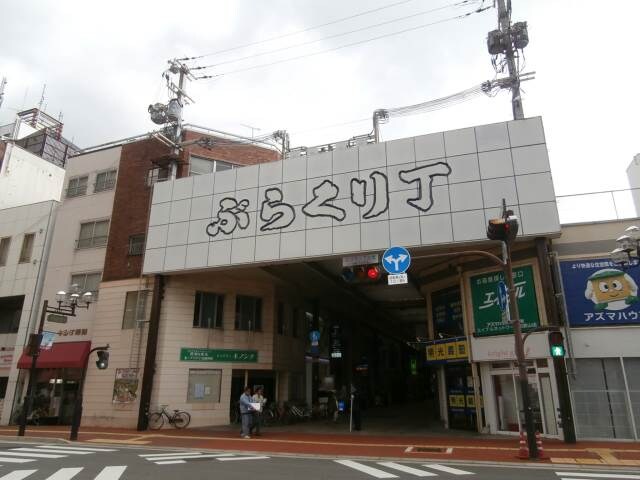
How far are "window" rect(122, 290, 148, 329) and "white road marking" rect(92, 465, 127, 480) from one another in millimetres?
13541

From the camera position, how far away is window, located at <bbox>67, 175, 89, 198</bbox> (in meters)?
29.5

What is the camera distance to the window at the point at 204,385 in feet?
78.2

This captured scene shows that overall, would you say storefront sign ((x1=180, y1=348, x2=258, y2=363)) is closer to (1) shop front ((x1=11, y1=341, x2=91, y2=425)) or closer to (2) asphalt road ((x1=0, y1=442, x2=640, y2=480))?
(1) shop front ((x1=11, y1=341, x2=91, y2=425))

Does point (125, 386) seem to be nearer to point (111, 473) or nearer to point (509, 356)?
point (111, 473)

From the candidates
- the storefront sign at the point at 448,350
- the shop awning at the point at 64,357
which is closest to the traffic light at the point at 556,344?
the storefront sign at the point at 448,350

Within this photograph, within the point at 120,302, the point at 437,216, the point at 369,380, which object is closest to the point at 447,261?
the point at 437,216

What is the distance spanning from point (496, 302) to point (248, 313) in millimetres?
13207

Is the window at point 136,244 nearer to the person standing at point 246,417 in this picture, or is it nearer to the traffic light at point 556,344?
the person standing at point 246,417

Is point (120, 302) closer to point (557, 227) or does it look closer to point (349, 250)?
point (349, 250)

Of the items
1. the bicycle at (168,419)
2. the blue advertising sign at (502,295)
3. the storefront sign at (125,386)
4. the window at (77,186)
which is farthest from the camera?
the window at (77,186)

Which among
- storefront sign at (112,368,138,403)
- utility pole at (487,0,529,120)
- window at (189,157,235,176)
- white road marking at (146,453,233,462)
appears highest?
utility pole at (487,0,529,120)

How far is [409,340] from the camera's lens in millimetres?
56219

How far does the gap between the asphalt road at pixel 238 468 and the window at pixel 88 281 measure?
42.5 feet

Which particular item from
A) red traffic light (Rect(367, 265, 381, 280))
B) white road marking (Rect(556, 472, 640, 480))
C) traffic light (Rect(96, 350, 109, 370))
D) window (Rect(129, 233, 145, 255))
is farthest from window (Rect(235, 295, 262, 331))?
white road marking (Rect(556, 472, 640, 480))
